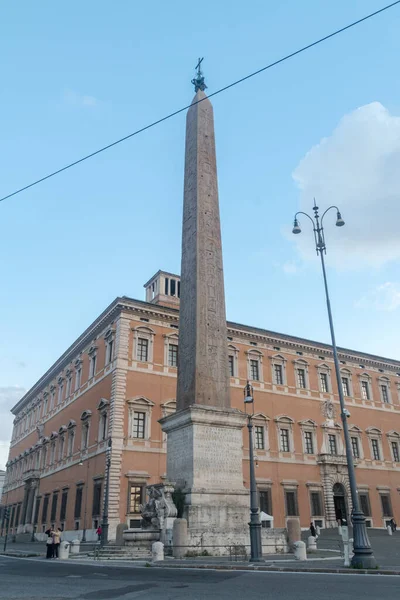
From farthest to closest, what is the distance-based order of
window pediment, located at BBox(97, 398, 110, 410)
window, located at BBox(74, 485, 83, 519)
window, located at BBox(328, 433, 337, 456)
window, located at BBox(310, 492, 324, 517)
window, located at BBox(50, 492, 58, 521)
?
window, located at BBox(328, 433, 337, 456) → window, located at BBox(50, 492, 58, 521) → window, located at BBox(310, 492, 324, 517) → window, located at BBox(74, 485, 83, 519) → window pediment, located at BBox(97, 398, 110, 410)

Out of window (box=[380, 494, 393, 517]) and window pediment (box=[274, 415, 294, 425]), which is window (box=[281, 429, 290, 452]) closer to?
window pediment (box=[274, 415, 294, 425])

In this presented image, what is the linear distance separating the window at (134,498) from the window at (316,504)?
41.6ft

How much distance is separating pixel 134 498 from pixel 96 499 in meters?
2.50

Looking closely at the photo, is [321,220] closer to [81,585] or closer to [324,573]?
[324,573]

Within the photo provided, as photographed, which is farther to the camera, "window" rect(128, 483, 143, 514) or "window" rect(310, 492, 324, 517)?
"window" rect(310, 492, 324, 517)

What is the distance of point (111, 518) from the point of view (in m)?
26.4

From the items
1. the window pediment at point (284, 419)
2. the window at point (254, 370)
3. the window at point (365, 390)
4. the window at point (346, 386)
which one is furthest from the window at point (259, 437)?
the window at point (365, 390)

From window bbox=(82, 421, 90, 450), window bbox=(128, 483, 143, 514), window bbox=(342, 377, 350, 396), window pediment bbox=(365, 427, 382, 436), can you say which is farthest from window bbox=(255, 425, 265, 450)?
window bbox=(82, 421, 90, 450)

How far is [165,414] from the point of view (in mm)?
30359

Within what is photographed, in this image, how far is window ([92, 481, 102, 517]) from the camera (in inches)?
1116

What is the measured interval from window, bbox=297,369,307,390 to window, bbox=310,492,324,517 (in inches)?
283

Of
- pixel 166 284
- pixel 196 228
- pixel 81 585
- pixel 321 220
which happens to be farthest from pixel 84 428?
pixel 81 585

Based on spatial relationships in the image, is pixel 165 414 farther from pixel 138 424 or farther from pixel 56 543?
Answer: pixel 56 543

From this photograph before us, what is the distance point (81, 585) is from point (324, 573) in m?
4.66
